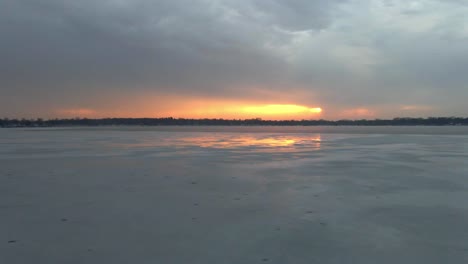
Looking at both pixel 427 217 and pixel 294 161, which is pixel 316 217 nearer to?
pixel 427 217

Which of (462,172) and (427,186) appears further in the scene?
(462,172)

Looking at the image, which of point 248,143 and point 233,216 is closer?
point 233,216

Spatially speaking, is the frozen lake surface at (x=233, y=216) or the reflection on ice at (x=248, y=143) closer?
the frozen lake surface at (x=233, y=216)

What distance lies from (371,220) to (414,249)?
1090mm

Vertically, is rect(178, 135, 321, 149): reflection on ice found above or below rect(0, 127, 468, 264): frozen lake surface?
above

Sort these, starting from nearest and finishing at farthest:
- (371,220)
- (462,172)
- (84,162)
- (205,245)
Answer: (205,245) < (371,220) < (462,172) < (84,162)

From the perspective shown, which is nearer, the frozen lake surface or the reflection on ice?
the frozen lake surface

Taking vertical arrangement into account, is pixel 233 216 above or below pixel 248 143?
below

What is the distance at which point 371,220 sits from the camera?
5.01 m

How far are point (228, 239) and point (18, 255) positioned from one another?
2168 millimetres

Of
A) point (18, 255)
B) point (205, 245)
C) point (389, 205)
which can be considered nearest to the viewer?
point (18, 255)

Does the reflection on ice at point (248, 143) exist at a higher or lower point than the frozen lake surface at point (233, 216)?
higher

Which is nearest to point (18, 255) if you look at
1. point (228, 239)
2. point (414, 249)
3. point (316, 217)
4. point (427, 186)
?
point (228, 239)

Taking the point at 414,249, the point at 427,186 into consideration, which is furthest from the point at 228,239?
the point at 427,186
